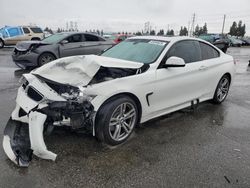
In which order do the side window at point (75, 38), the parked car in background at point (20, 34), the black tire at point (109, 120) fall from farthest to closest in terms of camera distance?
the parked car in background at point (20, 34) < the side window at point (75, 38) < the black tire at point (109, 120)

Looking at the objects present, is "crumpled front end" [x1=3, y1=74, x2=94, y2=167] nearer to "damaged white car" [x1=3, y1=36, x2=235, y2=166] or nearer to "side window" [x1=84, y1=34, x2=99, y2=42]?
"damaged white car" [x1=3, y1=36, x2=235, y2=166]

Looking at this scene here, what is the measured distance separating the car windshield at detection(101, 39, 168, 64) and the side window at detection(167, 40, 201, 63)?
216 millimetres

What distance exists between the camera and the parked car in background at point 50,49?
9453 millimetres

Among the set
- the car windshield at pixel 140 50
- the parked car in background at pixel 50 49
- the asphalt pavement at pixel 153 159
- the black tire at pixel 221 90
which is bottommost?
the asphalt pavement at pixel 153 159

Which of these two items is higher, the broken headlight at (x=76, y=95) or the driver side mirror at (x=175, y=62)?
the driver side mirror at (x=175, y=62)

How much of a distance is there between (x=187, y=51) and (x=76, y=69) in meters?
2.36

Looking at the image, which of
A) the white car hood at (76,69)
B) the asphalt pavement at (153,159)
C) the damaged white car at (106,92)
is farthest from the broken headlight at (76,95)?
the asphalt pavement at (153,159)

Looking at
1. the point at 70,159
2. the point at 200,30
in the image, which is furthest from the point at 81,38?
the point at 200,30

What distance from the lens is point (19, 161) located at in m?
3.06

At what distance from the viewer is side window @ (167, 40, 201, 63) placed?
15.0ft

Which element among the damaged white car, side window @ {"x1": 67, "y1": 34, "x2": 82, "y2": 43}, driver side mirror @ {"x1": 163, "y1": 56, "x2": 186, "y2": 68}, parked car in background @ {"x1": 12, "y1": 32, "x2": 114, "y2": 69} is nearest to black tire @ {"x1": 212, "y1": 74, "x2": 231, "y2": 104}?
the damaged white car

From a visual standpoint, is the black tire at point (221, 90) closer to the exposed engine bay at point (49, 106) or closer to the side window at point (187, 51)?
the side window at point (187, 51)

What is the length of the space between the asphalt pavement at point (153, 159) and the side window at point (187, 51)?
1218 mm

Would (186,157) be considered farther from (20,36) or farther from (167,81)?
(20,36)
